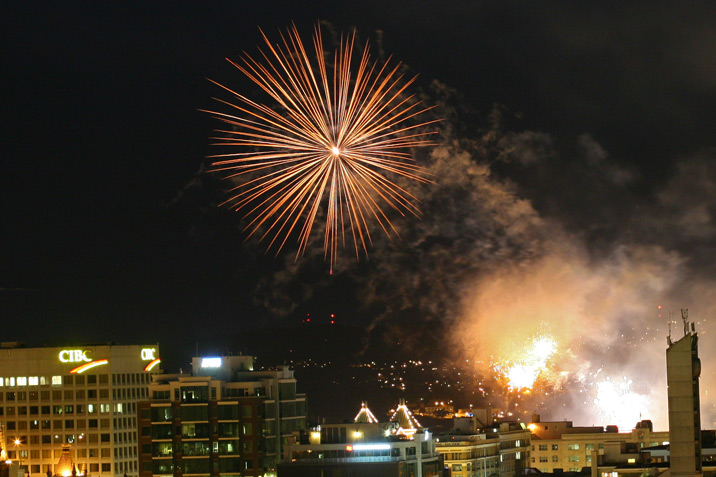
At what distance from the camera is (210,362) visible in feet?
332

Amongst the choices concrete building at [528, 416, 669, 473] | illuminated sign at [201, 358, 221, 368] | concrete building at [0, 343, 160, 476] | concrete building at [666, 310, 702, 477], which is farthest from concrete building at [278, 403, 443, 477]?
concrete building at [528, 416, 669, 473]

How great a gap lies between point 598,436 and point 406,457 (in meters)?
49.2

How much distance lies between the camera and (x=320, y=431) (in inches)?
3428

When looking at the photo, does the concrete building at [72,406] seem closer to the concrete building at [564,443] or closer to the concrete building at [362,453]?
the concrete building at [362,453]

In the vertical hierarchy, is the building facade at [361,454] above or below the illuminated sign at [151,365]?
below

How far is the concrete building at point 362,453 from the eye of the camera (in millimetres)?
80625

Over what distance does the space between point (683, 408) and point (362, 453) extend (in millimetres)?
33168

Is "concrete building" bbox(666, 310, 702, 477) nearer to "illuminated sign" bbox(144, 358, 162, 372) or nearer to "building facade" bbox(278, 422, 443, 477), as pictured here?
"building facade" bbox(278, 422, 443, 477)

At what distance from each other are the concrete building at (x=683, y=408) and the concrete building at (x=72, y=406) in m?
72.9

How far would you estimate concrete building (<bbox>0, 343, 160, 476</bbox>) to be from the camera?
389 feet

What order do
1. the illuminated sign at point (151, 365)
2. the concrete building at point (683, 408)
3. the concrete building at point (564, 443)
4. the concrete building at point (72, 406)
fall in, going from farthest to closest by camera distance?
the concrete building at point (564, 443) < the illuminated sign at point (151, 365) < the concrete building at point (72, 406) < the concrete building at point (683, 408)

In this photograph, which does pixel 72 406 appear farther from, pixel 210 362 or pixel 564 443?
pixel 564 443

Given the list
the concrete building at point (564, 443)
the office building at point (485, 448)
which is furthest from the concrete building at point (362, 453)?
the concrete building at point (564, 443)

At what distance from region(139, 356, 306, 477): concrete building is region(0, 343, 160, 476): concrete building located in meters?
23.9
